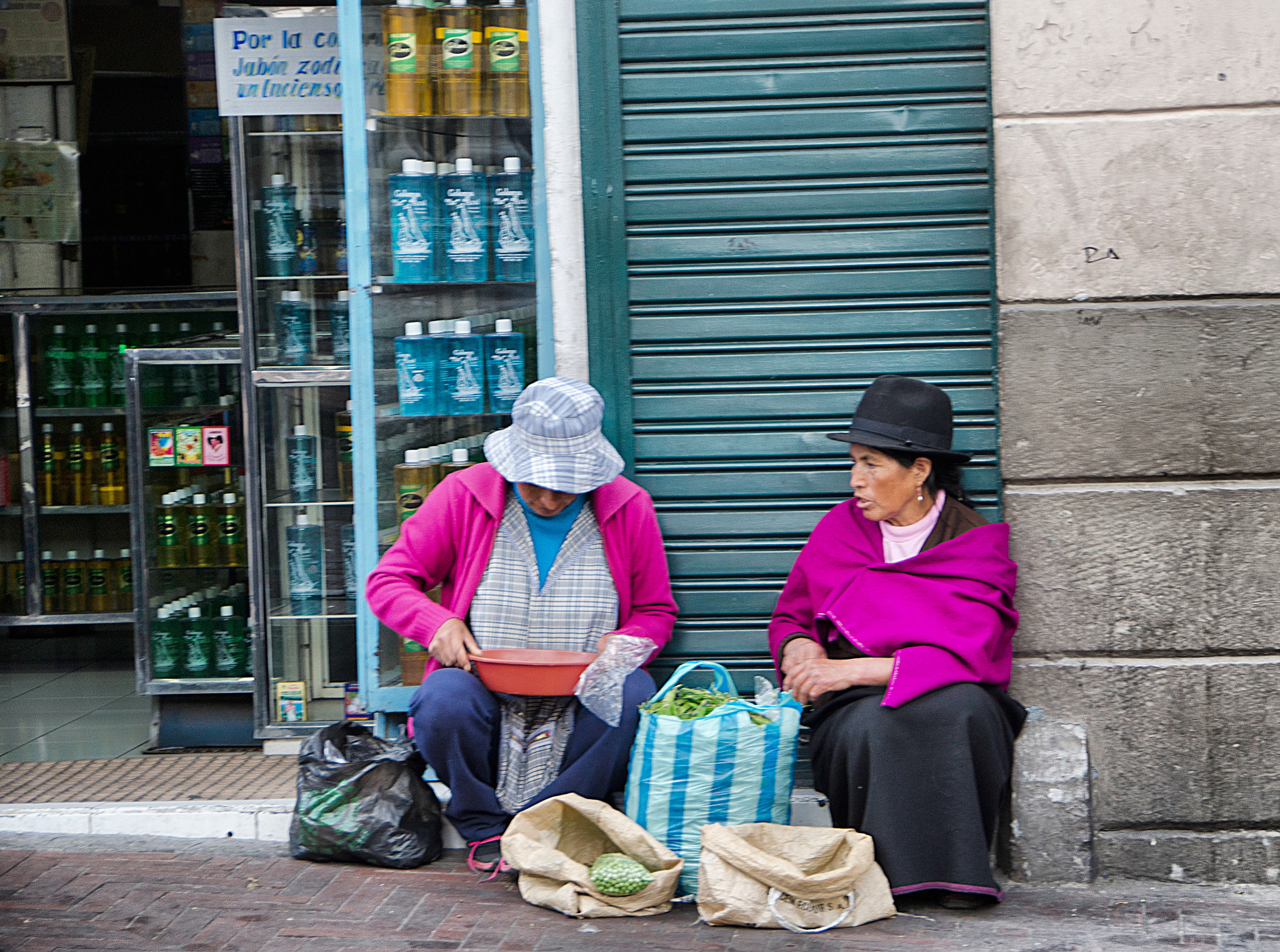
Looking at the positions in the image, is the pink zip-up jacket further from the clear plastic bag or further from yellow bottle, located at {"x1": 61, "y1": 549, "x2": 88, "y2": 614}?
yellow bottle, located at {"x1": 61, "y1": 549, "x2": 88, "y2": 614}

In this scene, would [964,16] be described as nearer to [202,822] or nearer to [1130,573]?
[1130,573]

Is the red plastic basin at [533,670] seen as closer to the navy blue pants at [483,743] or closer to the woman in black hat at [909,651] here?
the navy blue pants at [483,743]

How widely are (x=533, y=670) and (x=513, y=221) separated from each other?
4.81 ft

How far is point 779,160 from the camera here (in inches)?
156

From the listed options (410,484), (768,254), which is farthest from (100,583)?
(768,254)

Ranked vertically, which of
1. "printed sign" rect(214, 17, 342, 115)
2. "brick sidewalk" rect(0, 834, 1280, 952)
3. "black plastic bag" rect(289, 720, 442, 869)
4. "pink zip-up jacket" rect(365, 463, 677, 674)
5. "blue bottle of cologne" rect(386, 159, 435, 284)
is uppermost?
"printed sign" rect(214, 17, 342, 115)

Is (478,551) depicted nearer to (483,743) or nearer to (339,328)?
(483,743)

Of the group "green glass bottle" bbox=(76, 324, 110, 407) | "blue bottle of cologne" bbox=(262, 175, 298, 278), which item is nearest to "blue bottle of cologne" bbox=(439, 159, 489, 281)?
"blue bottle of cologne" bbox=(262, 175, 298, 278)

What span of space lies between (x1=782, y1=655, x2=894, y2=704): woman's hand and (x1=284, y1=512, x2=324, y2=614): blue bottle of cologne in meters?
2.30

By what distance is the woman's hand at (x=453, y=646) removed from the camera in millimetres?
3721

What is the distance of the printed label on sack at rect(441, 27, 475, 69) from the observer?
4230 mm

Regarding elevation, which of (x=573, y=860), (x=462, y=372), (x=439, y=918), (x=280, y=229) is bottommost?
(x=439, y=918)

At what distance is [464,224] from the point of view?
4270mm

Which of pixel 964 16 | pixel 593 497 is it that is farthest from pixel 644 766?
pixel 964 16
